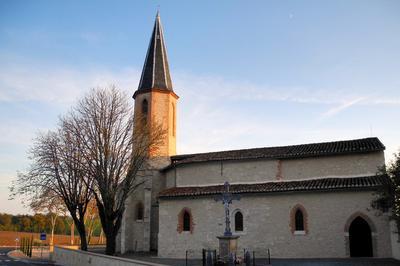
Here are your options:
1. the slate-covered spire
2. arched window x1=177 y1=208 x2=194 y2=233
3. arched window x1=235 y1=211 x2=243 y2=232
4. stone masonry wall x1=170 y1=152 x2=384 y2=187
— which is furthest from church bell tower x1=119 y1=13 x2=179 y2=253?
arched window x1=235 y1=211 x2=243 y2=232

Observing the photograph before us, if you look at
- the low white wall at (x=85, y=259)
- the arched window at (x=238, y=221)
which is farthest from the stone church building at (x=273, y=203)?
the low white wall at (x=85, y=259)

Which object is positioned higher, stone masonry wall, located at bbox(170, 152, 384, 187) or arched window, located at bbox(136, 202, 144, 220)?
stone masonry wall, located at bbox(170, 152, 384, 187)

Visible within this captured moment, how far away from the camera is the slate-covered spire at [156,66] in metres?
35.2

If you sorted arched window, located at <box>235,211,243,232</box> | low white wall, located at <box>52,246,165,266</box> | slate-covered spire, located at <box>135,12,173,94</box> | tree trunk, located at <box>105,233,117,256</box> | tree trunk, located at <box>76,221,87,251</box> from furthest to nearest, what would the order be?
slate-covered spire, located at <box>135,12,173,94</box> → tree trunk, located at <box>76,221,87,251</box> → arched window, located at <box>235,211,243,232</box> → tree trunk, located at <box>105,233,117,256</box> → low white wall, located at <box>52,246,165,266</box>

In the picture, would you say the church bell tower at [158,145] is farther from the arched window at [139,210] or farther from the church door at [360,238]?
the church door at [360,238]

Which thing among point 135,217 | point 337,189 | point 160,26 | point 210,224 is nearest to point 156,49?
point 160,26

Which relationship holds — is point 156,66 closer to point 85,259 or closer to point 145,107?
point 145,107

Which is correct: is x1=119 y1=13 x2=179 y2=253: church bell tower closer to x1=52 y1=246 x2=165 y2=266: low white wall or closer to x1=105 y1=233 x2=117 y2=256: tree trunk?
x1=52 y1=246 x2=165 y2=266: low white wall

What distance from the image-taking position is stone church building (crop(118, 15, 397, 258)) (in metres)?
22.8

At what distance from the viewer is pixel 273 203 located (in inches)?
985

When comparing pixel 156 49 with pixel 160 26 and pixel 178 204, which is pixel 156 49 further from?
pixel 178 204

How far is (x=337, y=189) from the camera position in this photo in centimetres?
2303

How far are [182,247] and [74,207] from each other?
8.58 metres

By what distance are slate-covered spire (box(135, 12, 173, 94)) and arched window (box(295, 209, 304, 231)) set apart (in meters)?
17.4
